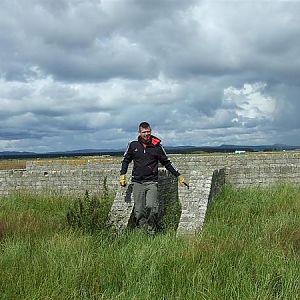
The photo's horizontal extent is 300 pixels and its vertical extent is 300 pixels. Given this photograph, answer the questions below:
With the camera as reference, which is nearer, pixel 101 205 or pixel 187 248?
pixel 187 248

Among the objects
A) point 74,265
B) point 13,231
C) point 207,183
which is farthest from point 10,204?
point 74,265

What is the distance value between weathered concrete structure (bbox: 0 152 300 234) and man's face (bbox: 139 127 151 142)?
→ 1419 mm

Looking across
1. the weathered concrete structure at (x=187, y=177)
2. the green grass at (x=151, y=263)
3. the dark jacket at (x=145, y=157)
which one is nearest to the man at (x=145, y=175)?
the dark jacket at (x=145, y=157)

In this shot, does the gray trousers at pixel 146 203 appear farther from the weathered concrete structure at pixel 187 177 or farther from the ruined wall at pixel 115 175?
the ruined wall at pixel 115 175

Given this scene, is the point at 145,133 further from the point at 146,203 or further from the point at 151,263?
the point at 151,263

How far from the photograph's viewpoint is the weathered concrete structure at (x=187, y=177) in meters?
8.63

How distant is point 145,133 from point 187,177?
3.83 m

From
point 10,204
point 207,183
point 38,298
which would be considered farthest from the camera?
point 10,204

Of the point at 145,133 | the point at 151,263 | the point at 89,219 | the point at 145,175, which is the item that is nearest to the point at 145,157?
the point at 145,175

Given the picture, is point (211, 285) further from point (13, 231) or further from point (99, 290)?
point (13, 231)

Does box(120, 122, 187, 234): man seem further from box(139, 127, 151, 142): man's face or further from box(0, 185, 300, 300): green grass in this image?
box(0, 185, 300, 300): green grass

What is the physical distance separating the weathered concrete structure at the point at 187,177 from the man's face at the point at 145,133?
142 cm

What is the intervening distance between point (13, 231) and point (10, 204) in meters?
3.75

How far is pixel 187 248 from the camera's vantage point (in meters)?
5.88
